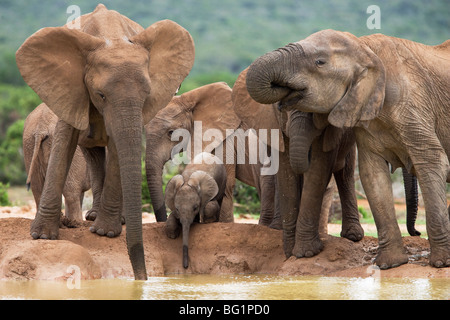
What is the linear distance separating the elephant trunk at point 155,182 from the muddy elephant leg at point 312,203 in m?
2.47

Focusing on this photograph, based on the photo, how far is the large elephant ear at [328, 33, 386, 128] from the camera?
656 centimetres

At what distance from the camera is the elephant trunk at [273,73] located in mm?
6219

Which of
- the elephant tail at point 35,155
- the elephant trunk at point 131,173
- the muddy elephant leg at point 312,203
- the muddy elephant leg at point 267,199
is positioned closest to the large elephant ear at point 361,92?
the muddy elephant leg at point 312,203

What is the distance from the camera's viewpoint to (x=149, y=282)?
664 cm

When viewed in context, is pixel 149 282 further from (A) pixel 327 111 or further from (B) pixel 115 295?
(A) pixel 327 111

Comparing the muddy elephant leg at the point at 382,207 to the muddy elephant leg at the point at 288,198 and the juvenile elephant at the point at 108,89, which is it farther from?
the juvenile elephant at the point at 108,89

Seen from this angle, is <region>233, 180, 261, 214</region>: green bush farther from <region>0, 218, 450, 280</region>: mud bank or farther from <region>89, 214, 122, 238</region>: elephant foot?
<region>89, 214, 122, 238</region>: elephant foot

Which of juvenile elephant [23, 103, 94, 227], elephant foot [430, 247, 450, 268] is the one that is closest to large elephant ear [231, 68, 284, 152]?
elephant foot [430, 247, 450, 268]

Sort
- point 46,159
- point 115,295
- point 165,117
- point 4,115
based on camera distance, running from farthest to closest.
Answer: point 4,115
point 165,117
point 46,159
point 115,295

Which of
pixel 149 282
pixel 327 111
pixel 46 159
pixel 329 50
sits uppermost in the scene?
pixel 329 50

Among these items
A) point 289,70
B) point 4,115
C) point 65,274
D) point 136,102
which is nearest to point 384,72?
point 289,70

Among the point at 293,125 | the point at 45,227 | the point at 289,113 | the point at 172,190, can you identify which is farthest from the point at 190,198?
the point at 293,125

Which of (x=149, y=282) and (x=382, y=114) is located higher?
(x=382, y=114)

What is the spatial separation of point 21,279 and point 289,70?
2.70 meters
